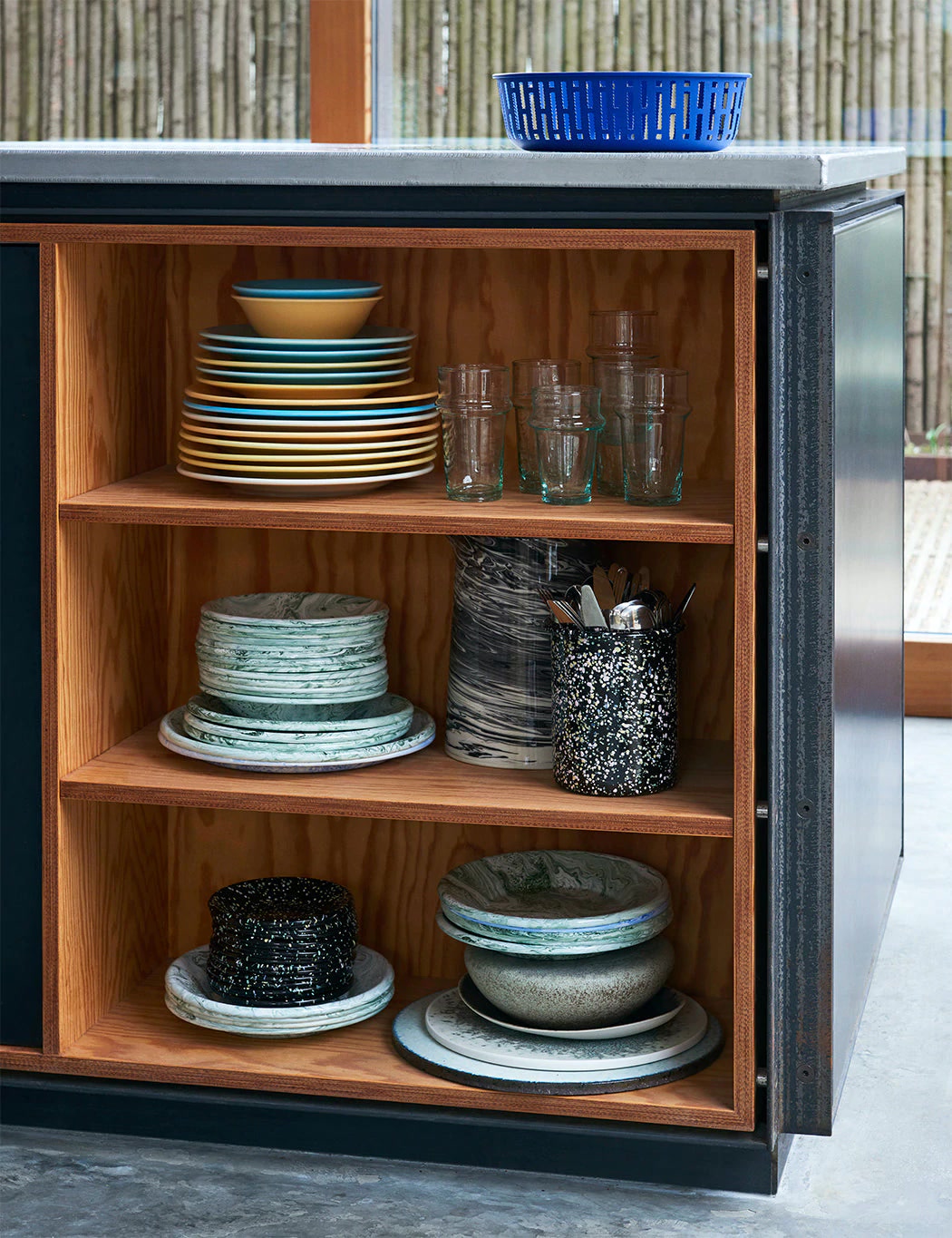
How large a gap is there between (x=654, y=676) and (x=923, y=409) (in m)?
2.45

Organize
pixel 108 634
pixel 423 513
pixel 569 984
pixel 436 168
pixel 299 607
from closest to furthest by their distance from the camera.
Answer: pixel 436 168 → pixel 423 513 → pixel 569 984 → pixel 108 634 → pixel 299 607

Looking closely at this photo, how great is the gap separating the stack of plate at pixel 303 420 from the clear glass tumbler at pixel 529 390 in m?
0.11

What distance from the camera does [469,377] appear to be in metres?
1.96

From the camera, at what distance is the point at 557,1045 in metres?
1.99

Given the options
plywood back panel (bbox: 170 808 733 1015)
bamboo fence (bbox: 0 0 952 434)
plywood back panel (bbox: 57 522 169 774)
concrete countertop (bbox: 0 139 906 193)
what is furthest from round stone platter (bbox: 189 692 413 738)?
bamboo fence (bbox: 0 0 952 434)

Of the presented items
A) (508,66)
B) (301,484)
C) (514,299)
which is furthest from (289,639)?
(508,66)

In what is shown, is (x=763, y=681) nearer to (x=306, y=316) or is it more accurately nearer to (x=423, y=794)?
(x=423, y=794)

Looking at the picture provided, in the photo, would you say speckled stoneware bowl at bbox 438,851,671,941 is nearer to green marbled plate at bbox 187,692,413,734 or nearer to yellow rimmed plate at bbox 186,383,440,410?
green marbled plate at bbox 187,692,413,734

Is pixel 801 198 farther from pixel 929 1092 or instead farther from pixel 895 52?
pixel 895 52

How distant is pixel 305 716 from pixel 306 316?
0.48m

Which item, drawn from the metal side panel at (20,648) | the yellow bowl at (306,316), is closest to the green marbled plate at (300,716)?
the metal side panel at (20,648)

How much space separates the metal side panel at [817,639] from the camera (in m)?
1.76

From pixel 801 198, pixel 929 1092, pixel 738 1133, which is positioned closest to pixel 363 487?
pixel 801 198

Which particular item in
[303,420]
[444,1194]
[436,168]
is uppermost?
[436,168]
